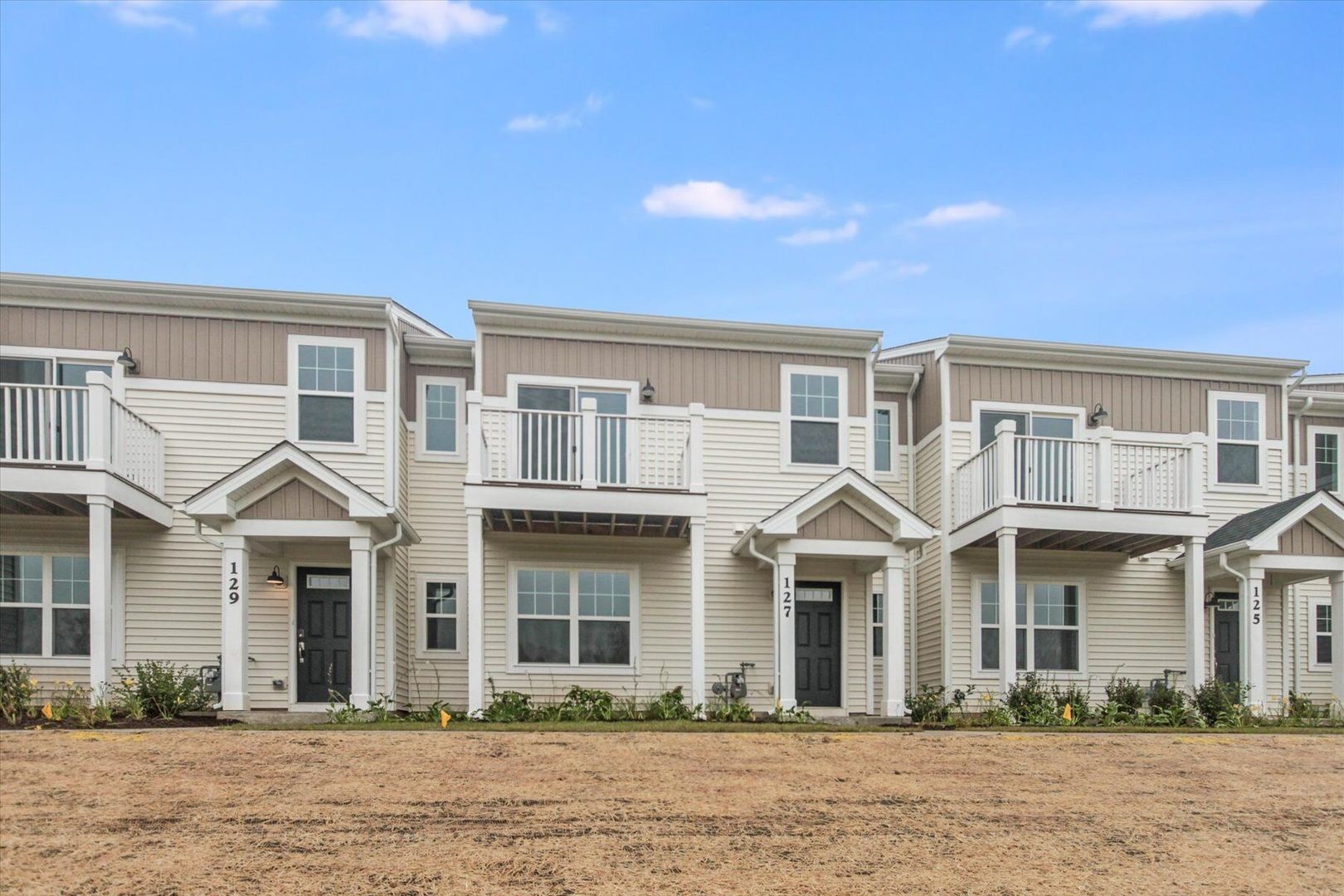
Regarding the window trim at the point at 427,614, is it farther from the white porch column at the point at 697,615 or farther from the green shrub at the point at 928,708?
the green shrub at the point at 928,708

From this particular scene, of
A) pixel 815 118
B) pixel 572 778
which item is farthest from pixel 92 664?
pixel 815 118

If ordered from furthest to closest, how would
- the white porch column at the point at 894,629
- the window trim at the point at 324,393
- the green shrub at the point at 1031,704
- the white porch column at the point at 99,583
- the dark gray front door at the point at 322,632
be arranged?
the window trim at the point at 324,393, the dark gray front door at the point at 322,632, the white porch column at the point at 894,629, the green shrub at the point at 1031,704, the white porch column at the point at 99,583

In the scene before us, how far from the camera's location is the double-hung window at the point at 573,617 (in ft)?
52.5

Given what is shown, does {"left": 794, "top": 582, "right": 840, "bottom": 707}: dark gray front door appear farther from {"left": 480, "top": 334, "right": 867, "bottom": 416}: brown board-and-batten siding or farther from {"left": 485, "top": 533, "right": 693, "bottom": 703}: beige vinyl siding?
{"left": 480, "top": 334, "right": 867, "bottom": 416}: brown board-and-batten siding

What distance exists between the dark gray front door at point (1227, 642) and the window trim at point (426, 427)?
12.6m

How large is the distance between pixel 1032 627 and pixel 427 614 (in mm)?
9419

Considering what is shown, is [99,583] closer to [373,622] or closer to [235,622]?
[235,622]

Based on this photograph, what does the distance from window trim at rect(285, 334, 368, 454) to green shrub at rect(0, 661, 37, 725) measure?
4469 mm

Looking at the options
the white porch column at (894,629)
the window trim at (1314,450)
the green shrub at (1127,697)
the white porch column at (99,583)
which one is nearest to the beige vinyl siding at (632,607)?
the white porch column at (894,629)

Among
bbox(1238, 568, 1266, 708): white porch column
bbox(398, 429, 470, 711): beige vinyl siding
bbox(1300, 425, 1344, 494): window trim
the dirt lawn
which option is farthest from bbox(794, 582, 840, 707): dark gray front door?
bbox(1300, 425, 1344, 494): window trim

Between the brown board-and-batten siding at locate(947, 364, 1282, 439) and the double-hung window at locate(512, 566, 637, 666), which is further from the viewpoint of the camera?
the brown board-and-batten siding at locate(947, 364, 1282, 439)

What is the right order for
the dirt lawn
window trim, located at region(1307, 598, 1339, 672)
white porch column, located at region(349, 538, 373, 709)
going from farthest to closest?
window trim, located at region(1307, 598, 1339, 672) → white porch column, located at region(349, 538, 373, 709) → the dirt lawn

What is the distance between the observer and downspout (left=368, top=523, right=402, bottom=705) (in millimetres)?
14477

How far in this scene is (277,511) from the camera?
14.2 metres
